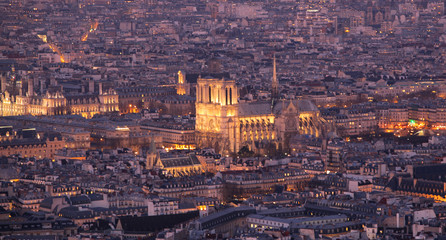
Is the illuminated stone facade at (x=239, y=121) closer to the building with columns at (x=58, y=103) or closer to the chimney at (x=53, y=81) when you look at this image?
the building with columns at (x=58, y=103)

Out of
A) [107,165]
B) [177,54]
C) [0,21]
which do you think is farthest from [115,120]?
[0,21]

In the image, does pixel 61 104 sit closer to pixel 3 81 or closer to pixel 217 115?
pixel 3 81

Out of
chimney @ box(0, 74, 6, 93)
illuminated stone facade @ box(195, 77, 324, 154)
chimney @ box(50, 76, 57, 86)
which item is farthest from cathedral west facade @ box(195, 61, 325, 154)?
chimney @ box(0, 74, 6, 93)

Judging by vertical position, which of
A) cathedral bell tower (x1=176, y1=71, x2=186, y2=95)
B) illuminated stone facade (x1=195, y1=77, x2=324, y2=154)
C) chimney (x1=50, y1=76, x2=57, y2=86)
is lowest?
cathedral bell tower (x1=176, y1=71, x2=186, y2=95)

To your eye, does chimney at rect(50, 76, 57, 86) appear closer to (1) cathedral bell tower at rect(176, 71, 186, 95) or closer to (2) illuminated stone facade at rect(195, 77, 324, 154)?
Answer: (1) cathedral bell tower at rect(176, 71, 186, 95)

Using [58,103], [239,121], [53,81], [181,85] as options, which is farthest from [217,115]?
[53,81]

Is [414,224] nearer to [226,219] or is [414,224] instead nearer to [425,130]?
[226,219]

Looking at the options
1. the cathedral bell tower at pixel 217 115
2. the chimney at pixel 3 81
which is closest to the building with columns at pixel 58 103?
the chimney at pixel 3 81
